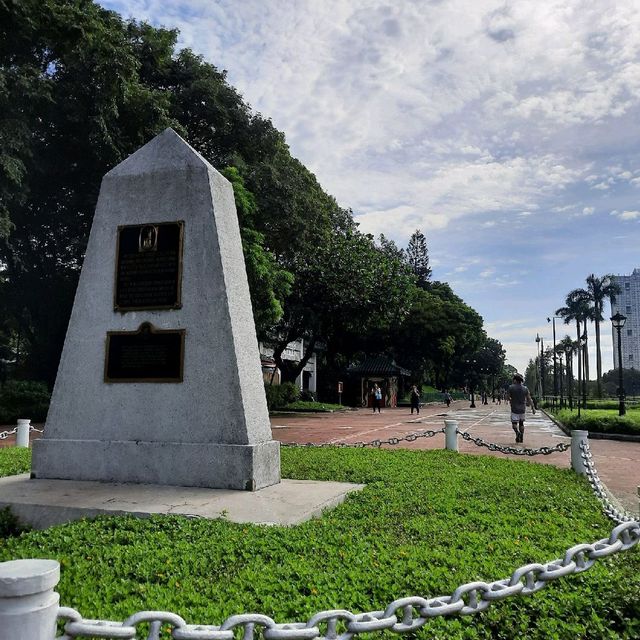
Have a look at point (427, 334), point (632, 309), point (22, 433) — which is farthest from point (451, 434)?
point (632, 309)

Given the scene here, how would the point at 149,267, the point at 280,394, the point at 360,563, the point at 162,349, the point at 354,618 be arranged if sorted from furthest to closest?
1. the point at 280,394
2. the point at 149,267
3. the point at 162,349
4. the point at 360,563
5. the point at 354,618

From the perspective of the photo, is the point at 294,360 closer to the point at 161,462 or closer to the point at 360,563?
the point at 161,462

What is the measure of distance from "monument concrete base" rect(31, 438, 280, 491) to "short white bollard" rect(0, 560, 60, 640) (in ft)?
13.6

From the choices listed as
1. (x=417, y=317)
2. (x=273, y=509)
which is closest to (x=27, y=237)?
(x=273, y=509)

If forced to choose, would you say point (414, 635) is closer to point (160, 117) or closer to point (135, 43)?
point (160, 117)

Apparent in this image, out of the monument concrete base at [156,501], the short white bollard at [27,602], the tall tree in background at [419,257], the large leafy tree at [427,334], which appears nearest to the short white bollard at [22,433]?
the monument concrete base at [156,501]

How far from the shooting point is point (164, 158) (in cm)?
665

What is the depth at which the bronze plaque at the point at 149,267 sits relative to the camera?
637cm

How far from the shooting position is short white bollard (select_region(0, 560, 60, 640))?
5.17 ft

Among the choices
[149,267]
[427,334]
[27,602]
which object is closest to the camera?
[27,602]

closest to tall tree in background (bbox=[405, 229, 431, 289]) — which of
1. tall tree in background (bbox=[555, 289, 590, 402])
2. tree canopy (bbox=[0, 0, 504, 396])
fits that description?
tall tree in background (bbox=[555, 289, 590, 402])

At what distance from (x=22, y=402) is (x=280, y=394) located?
54.1 ft

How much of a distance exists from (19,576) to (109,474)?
4.86 metres

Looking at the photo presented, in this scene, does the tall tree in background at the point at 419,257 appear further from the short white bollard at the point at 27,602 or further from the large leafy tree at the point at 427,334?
the short white bollard at the point at 27,602
